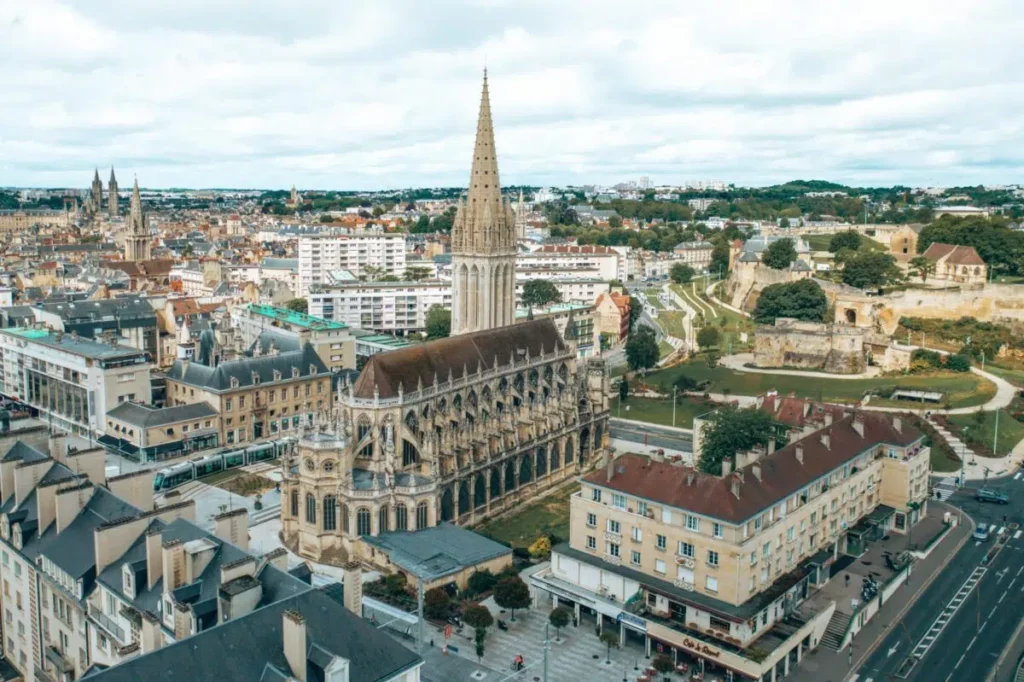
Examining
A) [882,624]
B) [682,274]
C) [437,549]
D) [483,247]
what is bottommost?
[882,624]

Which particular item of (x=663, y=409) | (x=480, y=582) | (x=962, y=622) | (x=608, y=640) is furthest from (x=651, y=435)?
(x=608, y=640)

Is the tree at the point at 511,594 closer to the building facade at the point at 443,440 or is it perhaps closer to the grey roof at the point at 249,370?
the building facade at the point at 443,440

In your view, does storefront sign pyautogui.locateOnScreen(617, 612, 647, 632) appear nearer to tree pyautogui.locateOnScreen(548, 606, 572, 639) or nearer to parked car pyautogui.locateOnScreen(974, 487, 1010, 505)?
tree pyautogui.locateOnScreen(548, 606, 572, 639)

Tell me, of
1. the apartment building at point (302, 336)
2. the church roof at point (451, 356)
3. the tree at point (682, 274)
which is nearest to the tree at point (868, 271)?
the tree at point (682, 274)

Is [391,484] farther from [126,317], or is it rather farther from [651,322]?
[651,322]

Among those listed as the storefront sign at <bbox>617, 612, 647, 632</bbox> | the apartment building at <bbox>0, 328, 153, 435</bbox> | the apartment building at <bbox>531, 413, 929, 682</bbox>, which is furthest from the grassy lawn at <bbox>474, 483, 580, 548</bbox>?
the apartment building at <bbox>0, 328, 153, 435</bbox>

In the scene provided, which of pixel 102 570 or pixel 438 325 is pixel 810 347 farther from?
pixel 102 570
